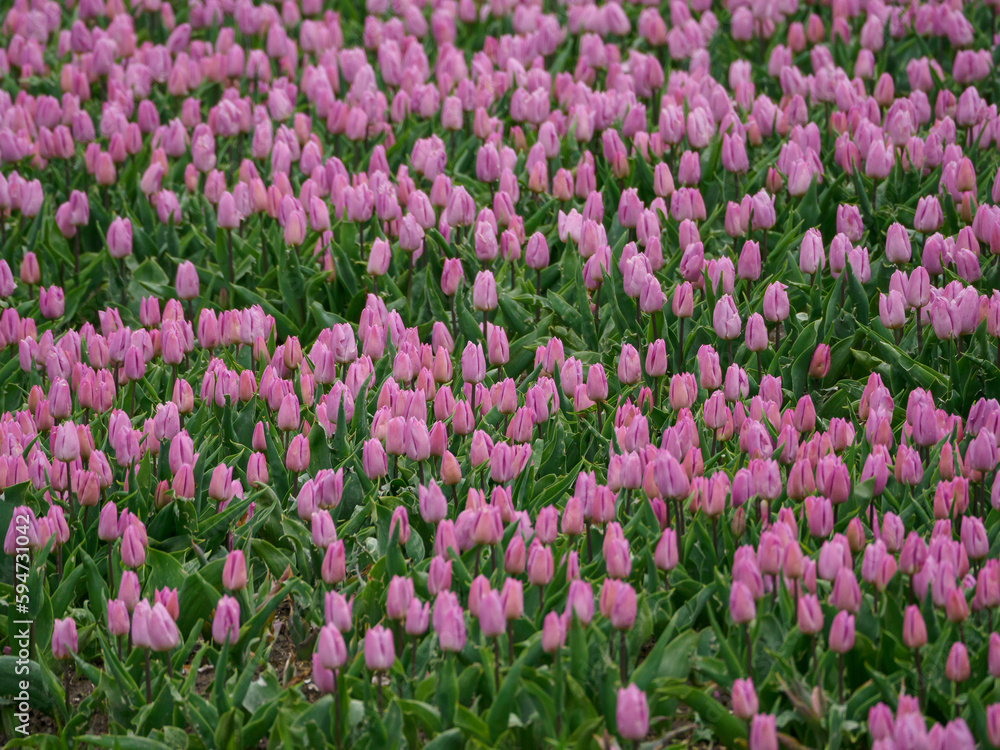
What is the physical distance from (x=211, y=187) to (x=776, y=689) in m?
3.44

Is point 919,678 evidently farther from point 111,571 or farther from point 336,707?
point 111,571

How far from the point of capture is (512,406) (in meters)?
3.73

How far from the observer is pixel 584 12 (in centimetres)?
720

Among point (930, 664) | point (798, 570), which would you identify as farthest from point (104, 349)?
point (930, 664)

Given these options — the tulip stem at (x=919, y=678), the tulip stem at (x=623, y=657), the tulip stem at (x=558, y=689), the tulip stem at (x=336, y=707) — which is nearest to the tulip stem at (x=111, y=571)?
the tulip stem at (x=336, y=707)

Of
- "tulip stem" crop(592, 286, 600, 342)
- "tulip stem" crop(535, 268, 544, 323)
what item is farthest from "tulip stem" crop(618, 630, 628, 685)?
"tulip stem" crop(535, 268, 544, 323)

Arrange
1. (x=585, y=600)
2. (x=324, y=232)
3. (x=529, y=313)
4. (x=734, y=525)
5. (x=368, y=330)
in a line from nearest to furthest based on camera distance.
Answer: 1. (x=585, y=600)
2. (x=734, y=525)
3. (x=368, y=330)
4. (x=529, y=313)
5. (x=324, y=232)

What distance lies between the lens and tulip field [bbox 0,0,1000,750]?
2818mm

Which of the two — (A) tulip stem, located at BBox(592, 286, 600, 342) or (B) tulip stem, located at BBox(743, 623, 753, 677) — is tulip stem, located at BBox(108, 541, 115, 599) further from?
(A) tulip stem, located at BBox(592, 286, 600, 342)

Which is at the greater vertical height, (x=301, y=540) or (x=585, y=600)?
(x=585, y=600)

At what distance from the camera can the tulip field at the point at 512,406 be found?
2.82 metres

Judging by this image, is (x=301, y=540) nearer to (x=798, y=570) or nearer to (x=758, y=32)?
(x=798, y=570)

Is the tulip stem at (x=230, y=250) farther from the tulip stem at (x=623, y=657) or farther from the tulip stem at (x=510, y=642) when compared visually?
the tulip stem at (x=623, y=657)

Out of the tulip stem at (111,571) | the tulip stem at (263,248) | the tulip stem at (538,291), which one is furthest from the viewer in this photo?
the tulip stem at (263,248)
